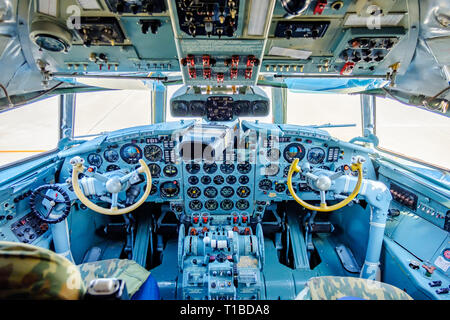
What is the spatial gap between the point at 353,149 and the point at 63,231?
3.80 meters

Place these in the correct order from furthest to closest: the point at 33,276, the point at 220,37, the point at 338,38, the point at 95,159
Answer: the point at 95,159 → the point at 338,38 → the point at 220,37 → the point at 33,276

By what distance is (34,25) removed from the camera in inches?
69.0

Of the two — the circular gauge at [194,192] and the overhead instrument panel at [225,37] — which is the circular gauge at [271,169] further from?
the overhead instrument panel at [225,37]

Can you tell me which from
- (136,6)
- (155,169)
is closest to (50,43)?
(136,6)

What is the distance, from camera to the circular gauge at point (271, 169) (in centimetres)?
345

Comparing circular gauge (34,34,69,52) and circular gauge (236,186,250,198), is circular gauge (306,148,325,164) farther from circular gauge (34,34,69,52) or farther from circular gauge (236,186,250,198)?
circular gauge (34,34,69,52)

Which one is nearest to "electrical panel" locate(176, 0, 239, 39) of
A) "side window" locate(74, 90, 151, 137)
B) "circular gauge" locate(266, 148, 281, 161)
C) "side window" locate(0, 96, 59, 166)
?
"circular gauge" locate(266, 148, 281, 161)

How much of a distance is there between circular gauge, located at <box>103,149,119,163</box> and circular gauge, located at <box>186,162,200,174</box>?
101 cm

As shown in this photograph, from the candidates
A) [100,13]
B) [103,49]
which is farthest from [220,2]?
[103,49]

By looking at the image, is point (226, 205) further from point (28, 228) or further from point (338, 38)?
point (338, 38)

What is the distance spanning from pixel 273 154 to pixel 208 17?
7.18ft

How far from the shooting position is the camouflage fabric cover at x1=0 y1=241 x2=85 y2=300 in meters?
0.65

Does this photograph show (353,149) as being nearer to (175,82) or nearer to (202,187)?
(202,187)

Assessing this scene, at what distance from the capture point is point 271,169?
3.47 meters
